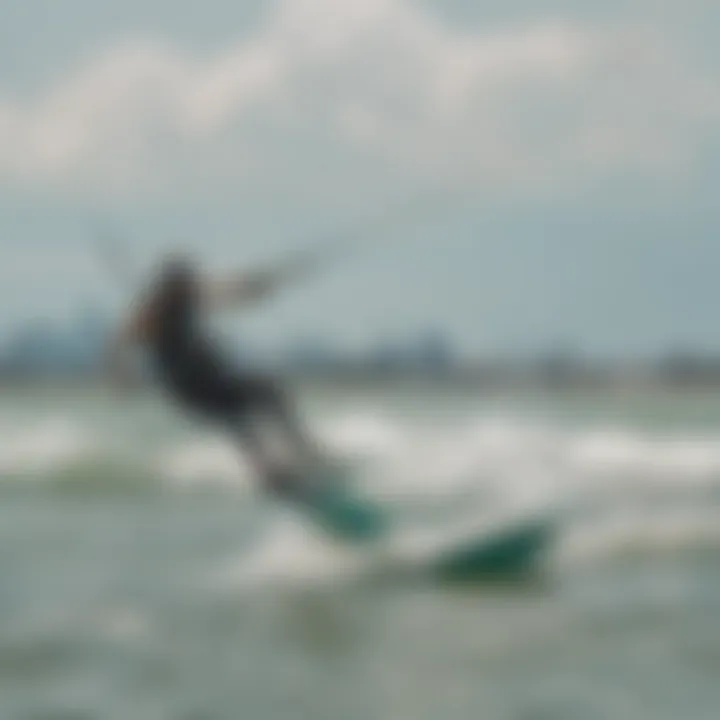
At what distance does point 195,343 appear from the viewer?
254cm

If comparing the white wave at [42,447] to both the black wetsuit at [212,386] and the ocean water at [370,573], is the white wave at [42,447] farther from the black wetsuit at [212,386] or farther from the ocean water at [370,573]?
the black wetsuit at [212,386]

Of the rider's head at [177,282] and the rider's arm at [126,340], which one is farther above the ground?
the rider's head at [177,282]

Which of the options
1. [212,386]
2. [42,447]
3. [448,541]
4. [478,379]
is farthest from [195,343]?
[42,447]

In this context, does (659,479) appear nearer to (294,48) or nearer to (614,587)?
(614,587)

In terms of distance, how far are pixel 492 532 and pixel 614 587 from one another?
0.26 m

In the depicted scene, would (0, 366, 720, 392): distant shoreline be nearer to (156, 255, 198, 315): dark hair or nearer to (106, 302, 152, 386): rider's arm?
(106, 302, 152, 386): rider's arm

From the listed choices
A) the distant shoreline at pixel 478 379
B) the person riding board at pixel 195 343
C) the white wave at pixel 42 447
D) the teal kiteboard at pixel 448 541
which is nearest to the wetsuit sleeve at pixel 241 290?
the person riding board at pixel 195 343

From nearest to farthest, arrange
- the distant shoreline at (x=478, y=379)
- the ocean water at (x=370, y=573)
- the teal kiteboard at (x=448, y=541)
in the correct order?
the ocean water at (x=370, y=573), the distant shoreline at (x=478, y=379), the teal kiteboard at (x=448, y=541)

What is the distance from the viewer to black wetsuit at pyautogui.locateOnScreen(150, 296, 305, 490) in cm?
252

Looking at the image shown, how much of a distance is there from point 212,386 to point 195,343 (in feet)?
0.29

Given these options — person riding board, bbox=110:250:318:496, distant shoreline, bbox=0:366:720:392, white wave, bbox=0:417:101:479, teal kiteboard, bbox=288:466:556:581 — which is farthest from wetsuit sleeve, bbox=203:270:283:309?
white wave, bbox=0:417:101:479

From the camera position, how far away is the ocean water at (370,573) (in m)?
2.44

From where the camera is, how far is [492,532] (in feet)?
9.89

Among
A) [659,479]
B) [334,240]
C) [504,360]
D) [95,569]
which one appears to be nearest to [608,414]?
[659,479]
